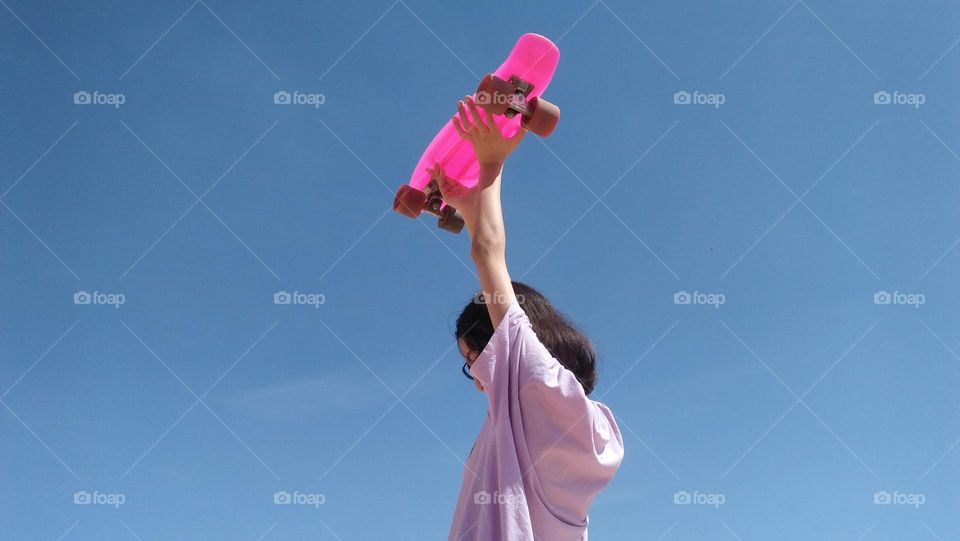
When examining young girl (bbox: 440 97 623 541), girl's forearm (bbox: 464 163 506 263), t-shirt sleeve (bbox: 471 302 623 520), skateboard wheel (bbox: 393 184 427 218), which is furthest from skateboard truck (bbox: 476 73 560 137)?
t-shirt sleeve (bbox: 471 302 623 520)

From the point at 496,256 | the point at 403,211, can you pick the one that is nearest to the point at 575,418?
the point at 496,256

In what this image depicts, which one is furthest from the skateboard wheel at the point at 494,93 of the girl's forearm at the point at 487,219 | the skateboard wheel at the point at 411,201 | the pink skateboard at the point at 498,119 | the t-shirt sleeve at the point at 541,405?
the t-shirt sleeve at the point at 541,405

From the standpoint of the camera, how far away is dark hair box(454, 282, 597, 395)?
2.59 meters

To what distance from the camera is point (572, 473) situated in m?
2.33

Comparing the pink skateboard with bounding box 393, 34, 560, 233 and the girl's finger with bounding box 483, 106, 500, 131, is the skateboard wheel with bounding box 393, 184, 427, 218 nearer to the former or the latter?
the pink skateboard with bounding box 393, 34, 560, 233

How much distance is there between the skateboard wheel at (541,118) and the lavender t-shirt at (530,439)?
2.29 feet

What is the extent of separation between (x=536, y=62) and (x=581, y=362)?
1043 millimetres

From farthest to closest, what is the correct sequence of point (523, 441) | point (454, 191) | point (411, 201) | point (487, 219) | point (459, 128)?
point (411, 201), point (454, 191), point (459, 128), point (487, 219), point (523, 441)

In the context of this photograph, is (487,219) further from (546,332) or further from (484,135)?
(546,332)

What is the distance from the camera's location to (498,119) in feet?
9.05

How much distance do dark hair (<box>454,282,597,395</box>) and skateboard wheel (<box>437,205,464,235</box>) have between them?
1.58 ft

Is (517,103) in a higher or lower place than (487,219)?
higher

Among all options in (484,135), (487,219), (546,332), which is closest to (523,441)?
(546,332)

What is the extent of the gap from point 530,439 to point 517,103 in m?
1.07
